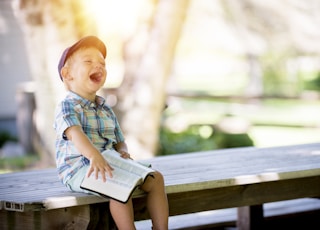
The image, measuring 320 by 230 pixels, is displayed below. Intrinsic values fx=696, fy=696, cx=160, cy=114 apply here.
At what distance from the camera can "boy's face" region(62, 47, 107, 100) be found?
3.52 meters

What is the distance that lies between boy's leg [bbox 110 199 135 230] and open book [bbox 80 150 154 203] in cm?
11

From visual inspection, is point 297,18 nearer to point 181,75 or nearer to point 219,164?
point 181,75

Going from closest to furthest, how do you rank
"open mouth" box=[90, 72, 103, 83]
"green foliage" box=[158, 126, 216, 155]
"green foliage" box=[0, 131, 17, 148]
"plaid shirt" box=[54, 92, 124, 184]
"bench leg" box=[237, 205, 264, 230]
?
"plaid shirt" box=[54, 92, 124, 184] < "open mouth" box=[90, 72, 103, 83] < "bench leg" box=[237, 205, 264, 230] < "green foliage" box=[158, 126, 216, 155] < "green foliage" box=[0, 131, 17, 148]

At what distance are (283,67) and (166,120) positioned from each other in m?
15.7

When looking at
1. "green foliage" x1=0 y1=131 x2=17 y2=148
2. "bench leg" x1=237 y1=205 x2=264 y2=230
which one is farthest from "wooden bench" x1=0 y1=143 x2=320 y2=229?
"green foliage" x1=0 y1=131 x2=17 y2=148

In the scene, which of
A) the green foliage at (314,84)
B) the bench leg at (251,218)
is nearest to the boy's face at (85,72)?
the bench leg at (251,218)

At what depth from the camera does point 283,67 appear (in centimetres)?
2802

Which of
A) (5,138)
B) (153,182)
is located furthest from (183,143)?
(153,182)

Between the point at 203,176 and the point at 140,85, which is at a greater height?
the point at 140,85

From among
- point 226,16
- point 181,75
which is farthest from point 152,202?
point 181,75

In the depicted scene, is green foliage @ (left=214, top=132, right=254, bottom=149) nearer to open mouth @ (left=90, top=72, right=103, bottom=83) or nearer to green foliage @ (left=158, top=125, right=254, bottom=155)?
green foliage @ (left=158, top=125, right=254, bottom=155)

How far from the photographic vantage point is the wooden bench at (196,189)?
330cm

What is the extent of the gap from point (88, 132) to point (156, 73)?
17.4ft

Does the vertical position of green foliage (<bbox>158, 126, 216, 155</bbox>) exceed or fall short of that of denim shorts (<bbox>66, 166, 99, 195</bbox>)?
it exceeds it
